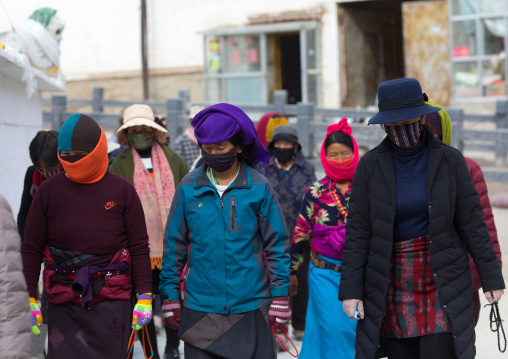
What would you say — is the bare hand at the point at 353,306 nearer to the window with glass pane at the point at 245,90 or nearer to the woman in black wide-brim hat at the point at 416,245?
the woman in black wide-brim hat at the point at 416,245

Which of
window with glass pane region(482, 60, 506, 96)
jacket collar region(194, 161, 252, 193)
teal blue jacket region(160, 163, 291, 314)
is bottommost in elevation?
teal blue jacket region(160, 163, 291, 314)

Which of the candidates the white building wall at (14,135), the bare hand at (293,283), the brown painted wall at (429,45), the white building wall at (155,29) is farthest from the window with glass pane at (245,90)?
the bare hand at (293,283)

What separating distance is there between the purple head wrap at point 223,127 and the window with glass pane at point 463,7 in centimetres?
1312

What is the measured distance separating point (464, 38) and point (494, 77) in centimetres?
103

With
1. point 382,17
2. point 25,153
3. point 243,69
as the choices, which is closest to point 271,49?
point 243,69

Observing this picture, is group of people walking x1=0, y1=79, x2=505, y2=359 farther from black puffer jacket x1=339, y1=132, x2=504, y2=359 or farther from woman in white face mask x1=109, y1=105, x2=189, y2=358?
woman in white face mask x1=109, y1=105, x2=189, y2=358

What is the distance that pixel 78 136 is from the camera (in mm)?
4105

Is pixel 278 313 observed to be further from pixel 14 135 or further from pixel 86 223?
pixel 14 135

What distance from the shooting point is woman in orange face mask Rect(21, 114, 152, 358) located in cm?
409

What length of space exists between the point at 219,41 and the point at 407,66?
491 cm

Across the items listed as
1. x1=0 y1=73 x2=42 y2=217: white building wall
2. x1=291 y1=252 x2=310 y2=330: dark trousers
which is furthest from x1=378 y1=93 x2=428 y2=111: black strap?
x1=0 y1=73 x2=42 y2=217: white building wall

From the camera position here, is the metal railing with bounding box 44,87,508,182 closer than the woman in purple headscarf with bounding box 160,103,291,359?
No

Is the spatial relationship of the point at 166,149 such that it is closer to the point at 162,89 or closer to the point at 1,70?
the point at 1,70

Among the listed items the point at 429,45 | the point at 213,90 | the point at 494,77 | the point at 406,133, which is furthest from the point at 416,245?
the point at 213,90
